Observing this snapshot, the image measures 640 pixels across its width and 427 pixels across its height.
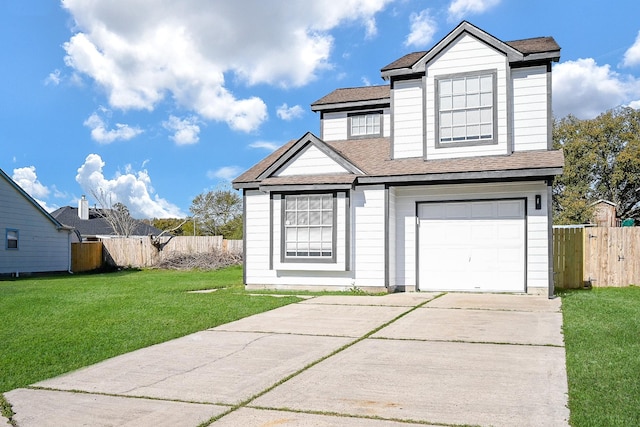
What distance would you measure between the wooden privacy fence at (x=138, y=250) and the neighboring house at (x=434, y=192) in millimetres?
14406

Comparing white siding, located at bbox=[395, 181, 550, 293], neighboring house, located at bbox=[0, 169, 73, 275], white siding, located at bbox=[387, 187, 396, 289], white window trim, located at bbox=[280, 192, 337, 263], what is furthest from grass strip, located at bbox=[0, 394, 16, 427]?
neighboring house, located at bbox=[0, 169, 73, 275]

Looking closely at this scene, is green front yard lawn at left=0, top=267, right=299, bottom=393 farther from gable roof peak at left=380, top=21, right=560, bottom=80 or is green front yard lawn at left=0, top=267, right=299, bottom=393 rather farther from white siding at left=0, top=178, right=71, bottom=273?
white siding at left=0, top=178, right=71, bottom=273

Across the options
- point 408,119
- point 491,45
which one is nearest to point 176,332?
point 408,119

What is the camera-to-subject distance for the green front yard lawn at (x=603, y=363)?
14.2ft

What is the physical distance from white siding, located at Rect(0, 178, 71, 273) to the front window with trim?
16.5m

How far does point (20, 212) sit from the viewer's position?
25781 millimetres

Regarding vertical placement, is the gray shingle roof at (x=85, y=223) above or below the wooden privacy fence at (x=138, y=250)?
above

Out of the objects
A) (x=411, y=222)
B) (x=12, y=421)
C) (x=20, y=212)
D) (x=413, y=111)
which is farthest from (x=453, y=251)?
(x=20, y=212)

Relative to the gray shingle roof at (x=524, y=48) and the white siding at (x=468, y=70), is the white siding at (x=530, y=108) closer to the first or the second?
the white siding at (x=468, y=70)

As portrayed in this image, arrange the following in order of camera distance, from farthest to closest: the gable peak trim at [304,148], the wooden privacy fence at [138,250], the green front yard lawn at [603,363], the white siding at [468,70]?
the wooden privacy fence at [138,250]
the gable peak trim at [304,148]
the white siding at [468,70]
the green front yard lawn at [603,363]

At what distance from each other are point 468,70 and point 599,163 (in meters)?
33.3

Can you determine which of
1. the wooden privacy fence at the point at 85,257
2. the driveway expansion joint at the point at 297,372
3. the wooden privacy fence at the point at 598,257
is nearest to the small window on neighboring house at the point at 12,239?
the wooden privacy fence at the point at 85,257

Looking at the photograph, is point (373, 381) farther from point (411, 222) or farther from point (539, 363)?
point (411, 222)

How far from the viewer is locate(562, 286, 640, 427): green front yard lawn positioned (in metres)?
4.33
